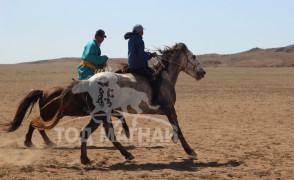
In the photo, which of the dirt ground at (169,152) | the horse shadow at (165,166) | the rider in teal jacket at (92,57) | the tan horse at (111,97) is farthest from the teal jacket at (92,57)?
the horse shadow at (165,166)

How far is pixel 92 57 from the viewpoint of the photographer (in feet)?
30.0

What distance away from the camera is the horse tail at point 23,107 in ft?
31.1

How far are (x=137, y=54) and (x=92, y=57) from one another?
896 mm

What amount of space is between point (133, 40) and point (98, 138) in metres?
A: 3.41

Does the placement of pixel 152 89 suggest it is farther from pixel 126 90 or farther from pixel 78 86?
pixel 78 86

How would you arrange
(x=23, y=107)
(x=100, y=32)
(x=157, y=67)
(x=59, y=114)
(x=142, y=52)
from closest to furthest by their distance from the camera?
(x=59, y=114)
(x=142, y=52)
(x=157, y=67)
(x=100, y=32)
(x=23, y=107)

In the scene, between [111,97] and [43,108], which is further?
[43,108]

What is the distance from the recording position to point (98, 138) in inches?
451

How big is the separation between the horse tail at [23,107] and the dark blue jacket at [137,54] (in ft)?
7.16

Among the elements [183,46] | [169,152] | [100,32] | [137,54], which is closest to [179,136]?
[169,152]

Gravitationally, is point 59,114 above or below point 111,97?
below

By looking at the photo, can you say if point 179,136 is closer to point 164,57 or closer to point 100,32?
point 164,57

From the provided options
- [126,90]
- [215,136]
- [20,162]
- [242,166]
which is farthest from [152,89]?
[215,136]

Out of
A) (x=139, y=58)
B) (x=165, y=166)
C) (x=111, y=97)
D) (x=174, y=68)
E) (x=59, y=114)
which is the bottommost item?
(x=165, y=166)
